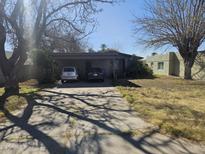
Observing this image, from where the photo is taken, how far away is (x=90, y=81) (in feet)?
87.5

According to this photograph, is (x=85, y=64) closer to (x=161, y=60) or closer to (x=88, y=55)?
(x=88, y=55)

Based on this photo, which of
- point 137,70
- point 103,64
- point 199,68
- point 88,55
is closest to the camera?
point 88,55

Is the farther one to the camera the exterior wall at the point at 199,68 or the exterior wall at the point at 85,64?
the exterior wall at the point at 85,64

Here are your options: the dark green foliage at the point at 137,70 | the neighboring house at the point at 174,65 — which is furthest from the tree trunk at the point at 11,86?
the neighboring house at the point at 174,65

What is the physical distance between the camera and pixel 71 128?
25.0 ft

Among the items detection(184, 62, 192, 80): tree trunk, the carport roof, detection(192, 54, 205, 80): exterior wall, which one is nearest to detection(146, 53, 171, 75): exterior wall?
detection(192, 54, 205, 80): exterior wall

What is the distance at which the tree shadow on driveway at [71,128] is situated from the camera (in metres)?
5.96

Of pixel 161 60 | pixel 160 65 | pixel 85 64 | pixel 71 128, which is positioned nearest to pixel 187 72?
pixel 85 64

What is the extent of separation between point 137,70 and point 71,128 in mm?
24946

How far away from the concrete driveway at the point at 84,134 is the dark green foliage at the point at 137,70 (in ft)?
71.4

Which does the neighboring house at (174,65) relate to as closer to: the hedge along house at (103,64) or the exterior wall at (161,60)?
the exterior wall at (161,60)

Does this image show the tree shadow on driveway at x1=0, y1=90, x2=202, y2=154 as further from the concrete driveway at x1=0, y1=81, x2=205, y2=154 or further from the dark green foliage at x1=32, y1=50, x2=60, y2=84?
the dark green foliage at x1=32, y1=50, x2=60, y2=84

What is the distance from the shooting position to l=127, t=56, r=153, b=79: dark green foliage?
31.8 metres

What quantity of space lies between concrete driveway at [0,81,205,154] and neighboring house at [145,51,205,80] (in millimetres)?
20807
